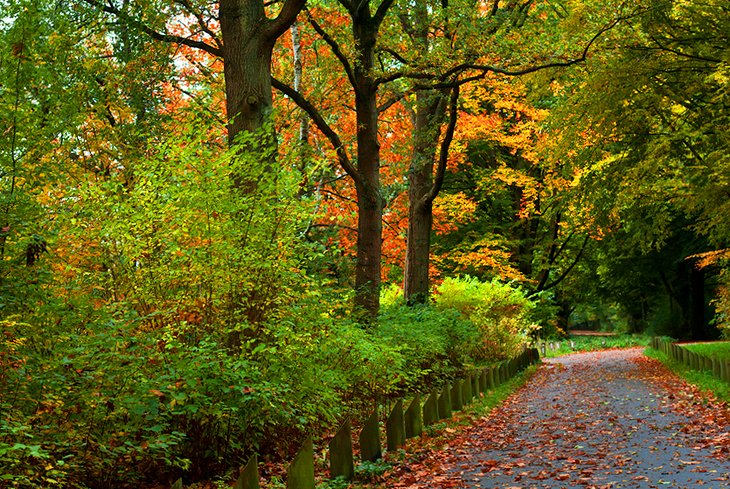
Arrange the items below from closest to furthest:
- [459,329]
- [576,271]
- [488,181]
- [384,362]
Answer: [384,362] < [459,329] < [488,181] < [576,271]

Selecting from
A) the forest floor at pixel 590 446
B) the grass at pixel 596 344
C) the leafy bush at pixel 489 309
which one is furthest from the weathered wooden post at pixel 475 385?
the grass at pixel 596 344

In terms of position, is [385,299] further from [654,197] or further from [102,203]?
[102,203]

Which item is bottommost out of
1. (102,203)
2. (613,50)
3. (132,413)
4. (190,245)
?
(132,413)

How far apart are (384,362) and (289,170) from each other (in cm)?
260

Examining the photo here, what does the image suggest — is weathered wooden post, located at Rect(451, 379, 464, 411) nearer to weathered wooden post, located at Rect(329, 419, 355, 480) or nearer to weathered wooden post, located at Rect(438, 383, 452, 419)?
weathered wooden post, located at Rect(438, 383, 452, 419)

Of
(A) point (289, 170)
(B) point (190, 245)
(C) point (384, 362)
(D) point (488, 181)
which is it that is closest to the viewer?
(B) point (190, 245)

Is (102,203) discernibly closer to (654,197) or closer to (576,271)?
(654,197)

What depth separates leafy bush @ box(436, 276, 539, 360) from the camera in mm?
18734

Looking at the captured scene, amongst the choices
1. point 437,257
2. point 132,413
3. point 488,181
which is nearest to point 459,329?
point 132,413

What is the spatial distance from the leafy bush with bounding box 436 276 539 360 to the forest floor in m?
3.65

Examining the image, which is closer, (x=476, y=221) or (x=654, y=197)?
(x=654, y=197)

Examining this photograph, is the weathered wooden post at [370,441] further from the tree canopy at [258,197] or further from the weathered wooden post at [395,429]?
the weathered wooden post at [395,429]

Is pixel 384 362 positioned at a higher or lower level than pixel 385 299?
lower

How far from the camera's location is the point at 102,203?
23.3 ft
